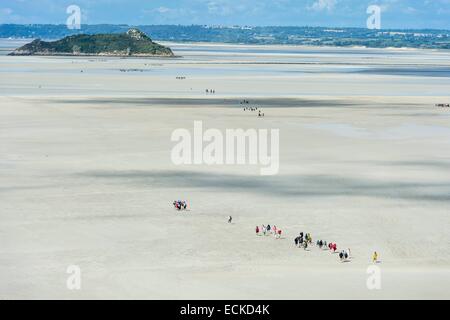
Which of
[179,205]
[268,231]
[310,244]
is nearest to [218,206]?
[179,205]

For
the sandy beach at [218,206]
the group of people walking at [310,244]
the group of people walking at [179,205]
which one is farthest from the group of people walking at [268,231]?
the group of people walking at [179,205]

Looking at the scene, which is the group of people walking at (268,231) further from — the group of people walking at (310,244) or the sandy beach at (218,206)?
the group of people walking at (310,244)

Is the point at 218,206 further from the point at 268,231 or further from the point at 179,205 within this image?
the point at 268,231

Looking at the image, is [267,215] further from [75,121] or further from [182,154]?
[75,121]

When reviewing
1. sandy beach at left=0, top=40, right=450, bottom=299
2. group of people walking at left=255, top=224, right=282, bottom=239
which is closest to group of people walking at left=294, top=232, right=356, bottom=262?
sandy beach at left=0, top=40, right=450, bottom=299

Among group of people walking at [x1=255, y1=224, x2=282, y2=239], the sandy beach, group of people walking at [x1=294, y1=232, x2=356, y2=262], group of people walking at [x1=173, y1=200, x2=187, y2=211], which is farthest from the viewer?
group of people walking at [x1=173, y1=200, x2=187, y2=211]

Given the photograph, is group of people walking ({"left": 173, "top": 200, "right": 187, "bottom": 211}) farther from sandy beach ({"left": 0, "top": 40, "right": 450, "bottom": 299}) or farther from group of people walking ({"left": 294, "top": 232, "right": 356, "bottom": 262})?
group of people walking ({"left": 294, "top": 232, "right": 356, "bottom": 262})

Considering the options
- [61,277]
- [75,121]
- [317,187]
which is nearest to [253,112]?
[75,121]

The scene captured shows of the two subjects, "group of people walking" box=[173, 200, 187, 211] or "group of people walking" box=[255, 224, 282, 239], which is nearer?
"group of people walking" box=[255, 224, 282, 239]

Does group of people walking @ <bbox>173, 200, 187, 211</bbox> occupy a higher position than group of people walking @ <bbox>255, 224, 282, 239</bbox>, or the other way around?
group of people walking @ <bbox>173, 200, 187, 211</bbox>
